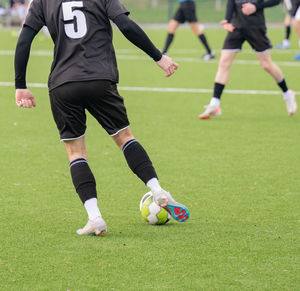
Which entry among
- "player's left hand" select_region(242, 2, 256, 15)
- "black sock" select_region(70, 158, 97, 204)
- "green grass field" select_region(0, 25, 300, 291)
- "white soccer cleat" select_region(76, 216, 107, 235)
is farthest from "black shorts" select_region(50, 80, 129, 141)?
"player's left hand" select_region(242, 2, 256, 15)

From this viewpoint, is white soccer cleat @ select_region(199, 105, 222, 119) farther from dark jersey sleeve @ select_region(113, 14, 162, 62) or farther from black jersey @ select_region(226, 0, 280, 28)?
dark jersey sleeve @ select_region(113, 14, 162, 62)

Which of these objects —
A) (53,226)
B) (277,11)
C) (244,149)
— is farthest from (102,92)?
(277,11)

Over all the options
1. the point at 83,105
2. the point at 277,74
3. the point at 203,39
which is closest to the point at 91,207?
the point at 83,105

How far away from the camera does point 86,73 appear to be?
5105 mm

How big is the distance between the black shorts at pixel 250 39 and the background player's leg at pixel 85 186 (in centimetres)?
514

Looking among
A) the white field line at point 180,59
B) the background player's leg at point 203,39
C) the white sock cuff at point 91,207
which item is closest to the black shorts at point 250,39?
the white sock cuff at point 91,207

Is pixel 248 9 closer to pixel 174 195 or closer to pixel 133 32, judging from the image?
pixel 174 195

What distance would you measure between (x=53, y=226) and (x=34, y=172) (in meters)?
1.79

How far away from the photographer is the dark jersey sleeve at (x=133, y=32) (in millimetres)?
5051

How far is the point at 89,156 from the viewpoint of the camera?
7949 millimetres

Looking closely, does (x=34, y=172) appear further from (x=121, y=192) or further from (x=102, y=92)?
(x=102, y=92)

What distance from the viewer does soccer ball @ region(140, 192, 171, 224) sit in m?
5.47

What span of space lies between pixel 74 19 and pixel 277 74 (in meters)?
5.65

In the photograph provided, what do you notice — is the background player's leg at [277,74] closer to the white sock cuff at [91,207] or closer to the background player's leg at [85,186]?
the background player's leg at [85,186]
